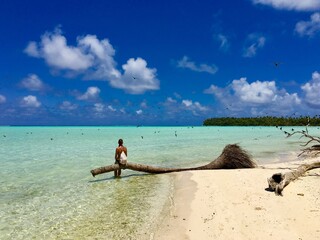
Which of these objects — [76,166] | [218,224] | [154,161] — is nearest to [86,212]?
[218,224]

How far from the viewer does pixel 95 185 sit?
16.8m

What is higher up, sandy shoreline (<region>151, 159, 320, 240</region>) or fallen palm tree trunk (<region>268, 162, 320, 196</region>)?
fallen palm tree trunk (<region>268, 162, 320, 196</region>)

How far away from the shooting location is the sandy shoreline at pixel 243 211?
8445 millimetres

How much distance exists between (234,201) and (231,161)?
823 cm

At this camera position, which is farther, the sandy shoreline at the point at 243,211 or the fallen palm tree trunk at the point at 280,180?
the fallen palm tree trunk at the point at 280,180

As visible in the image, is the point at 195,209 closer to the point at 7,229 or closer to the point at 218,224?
the point at 218,224

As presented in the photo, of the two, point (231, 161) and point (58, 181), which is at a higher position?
point (231, 161)

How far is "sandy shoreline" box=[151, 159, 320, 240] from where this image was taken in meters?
8.45

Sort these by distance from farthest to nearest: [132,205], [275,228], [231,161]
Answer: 1. [231,161]
2. [132,205]
3. [275,228]

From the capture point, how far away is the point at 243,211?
33.2 ft

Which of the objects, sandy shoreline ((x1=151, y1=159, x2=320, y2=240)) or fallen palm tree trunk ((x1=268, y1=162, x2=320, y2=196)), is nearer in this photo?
sandy shoreline ((x1=151, y1=159, x2=320, y2=240))

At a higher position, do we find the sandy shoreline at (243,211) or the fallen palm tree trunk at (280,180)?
the fallen palm tree trunk at (280,180)

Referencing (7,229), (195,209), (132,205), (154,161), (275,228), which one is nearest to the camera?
(275,228)

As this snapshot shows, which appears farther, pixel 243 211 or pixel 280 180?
pixel 280 180
